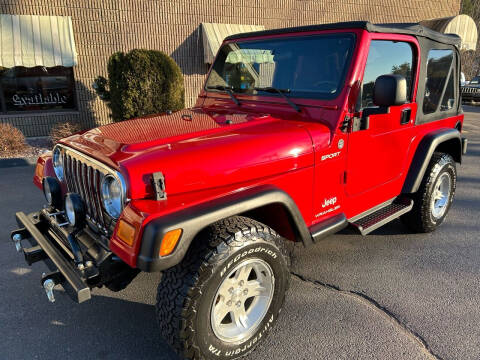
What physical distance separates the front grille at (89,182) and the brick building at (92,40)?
723 centimetres

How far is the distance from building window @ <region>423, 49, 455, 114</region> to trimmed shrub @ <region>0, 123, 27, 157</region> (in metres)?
7.44

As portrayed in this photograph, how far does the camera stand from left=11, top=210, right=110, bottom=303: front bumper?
202cm

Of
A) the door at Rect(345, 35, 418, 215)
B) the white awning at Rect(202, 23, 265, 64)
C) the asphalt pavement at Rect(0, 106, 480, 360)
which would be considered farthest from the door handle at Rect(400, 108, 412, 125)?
the white awning at Rect(202, 23, 265, 64)

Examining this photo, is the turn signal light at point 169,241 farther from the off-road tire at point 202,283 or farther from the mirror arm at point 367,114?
the mirror arm at point 367,114

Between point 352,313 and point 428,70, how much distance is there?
230 centimetres

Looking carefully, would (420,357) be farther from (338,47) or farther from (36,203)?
(36,203)

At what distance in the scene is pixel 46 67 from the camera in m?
9.11

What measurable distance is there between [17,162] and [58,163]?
197 inches

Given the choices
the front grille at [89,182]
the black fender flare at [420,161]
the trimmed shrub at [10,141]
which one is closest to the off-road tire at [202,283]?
the front grille at [89,182]

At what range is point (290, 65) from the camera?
2986 millimetres

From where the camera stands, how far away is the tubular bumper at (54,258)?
198 centimetres

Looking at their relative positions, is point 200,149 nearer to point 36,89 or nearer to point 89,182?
point 89,182

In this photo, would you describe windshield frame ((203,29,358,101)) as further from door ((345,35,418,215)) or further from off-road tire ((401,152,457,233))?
off-road tire ((401,152,457,233))

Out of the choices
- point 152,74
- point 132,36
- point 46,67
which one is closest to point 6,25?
point 46,67
